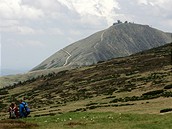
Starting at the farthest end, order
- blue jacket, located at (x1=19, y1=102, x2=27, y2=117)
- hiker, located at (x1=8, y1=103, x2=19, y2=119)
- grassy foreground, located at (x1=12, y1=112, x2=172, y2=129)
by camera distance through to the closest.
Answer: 1. hiker, located at (x1=8, y1=103, x2=19, y2=119)
2. blue jacket, located at (x1=19, y1=102, x2=27, y2=117)
3. grassy foreground, located at (x1=12, y1=112, x2=172, y2=129)

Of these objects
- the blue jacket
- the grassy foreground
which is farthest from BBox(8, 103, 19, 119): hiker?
the grassy foreground

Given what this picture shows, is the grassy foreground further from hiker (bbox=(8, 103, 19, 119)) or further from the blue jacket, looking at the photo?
hiker (bbox=(8, 103, 19, 119))

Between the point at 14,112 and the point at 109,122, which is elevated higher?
the point at 14,112

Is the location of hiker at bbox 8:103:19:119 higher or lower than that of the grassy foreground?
higher

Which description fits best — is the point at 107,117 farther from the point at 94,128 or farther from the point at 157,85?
the point at 157,85

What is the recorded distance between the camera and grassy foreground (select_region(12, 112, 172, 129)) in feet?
95.9

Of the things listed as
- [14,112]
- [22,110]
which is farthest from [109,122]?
[14,112]

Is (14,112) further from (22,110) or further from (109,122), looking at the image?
(109,122)

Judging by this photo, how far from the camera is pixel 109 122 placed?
32.2 m

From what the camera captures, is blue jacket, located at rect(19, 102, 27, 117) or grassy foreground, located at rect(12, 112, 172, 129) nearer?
grassy foreground, located at rect(12, 112, 172, 129)

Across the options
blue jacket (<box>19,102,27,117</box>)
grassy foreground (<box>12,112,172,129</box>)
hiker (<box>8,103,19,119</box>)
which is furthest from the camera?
hiker (<box>8,103,19,119</box>)

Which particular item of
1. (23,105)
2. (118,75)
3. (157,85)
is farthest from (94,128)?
(118,75)

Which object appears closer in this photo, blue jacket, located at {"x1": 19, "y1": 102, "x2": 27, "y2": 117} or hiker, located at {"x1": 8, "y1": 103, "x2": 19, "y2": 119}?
blue jacket, located at {"x1": 19, "y1": 102, "x2": 27, "y2": 117}

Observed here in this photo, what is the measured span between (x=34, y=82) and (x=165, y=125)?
109m
